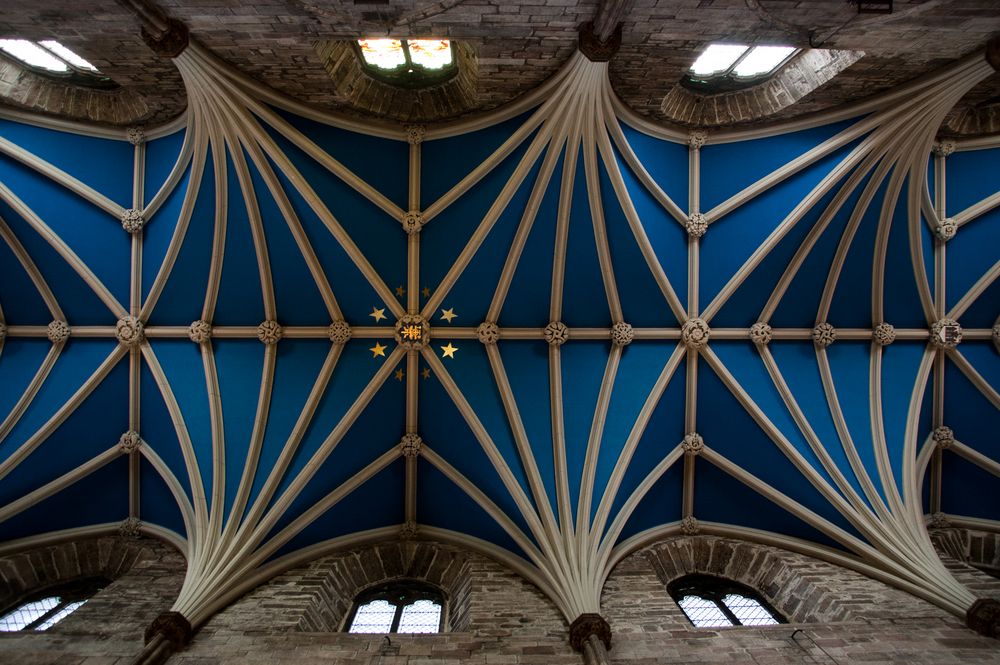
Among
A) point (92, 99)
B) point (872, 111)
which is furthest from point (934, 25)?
point (92, 99)

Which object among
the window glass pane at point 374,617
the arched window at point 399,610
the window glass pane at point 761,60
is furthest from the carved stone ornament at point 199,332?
the window glass pane at point 761,60

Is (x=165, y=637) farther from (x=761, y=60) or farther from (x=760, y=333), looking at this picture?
(x=761, y=60)

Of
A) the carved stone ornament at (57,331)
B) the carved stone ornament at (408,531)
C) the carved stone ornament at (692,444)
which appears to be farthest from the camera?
the carved stone ornament at (692,444)

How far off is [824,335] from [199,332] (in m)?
12.2

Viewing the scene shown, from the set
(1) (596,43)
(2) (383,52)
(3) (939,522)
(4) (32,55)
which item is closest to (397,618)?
(1) (596,43)

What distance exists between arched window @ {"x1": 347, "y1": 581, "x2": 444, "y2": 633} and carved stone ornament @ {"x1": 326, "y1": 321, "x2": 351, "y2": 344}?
4578 mm

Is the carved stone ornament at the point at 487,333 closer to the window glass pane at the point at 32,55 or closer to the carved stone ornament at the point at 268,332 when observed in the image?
the carved stone ornament at the point at 268,332

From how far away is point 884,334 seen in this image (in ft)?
38.8

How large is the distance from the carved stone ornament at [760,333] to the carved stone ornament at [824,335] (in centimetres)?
104

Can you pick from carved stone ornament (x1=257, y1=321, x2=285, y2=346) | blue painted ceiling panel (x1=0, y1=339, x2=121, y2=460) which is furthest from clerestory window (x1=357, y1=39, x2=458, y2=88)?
blue painted ceiling panel (x1=0, y1=339, x2=121, y2=460)

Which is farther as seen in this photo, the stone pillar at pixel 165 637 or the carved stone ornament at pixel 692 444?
the carved stone ornament at pixel 692 444

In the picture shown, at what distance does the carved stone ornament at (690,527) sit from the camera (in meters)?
11.2

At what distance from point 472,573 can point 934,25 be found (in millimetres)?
10150

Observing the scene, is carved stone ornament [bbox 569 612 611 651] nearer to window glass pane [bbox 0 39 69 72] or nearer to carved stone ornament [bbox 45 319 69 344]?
carved stone ornament [bbox 45 319 69 344]
